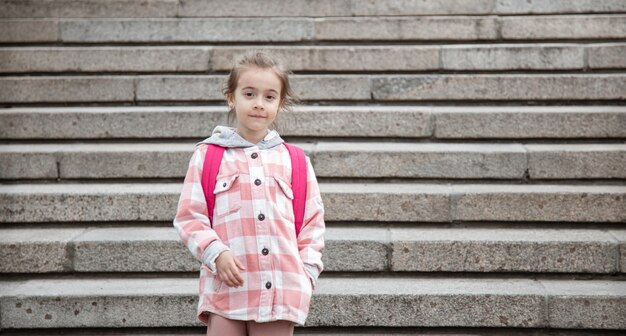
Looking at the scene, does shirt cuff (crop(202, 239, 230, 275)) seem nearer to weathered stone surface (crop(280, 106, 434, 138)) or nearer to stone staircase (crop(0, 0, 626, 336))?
stone staircase (crop(0, 0, 626, 336))

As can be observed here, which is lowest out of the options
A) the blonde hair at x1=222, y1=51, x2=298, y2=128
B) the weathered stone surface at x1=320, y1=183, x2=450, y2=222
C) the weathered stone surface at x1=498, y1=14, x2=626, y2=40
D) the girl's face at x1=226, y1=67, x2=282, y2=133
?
the weathered stone surface at x1=320, y1=183, x2=450, y2=222

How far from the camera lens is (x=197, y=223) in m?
2.20

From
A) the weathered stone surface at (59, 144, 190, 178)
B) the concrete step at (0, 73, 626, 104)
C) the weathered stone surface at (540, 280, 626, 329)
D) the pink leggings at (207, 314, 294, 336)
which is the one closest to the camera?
the pink leggings at (207, 314, 294, 336)

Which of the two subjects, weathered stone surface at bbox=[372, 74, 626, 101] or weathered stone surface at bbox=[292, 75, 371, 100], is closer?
weathered stone surface at bbox=[372, 74, 626, 101]

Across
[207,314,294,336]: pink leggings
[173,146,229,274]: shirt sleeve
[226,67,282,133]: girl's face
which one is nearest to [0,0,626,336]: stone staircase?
[207,314,294,336]: pink leggings

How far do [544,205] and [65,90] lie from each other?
3827mm

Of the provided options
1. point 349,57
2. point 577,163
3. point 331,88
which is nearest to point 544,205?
point 577,163

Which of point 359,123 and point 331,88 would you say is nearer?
point 359,123

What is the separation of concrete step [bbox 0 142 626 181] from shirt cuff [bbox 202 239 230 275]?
214cm

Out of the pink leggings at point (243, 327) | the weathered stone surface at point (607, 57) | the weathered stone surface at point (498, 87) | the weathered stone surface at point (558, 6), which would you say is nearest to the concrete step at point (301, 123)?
the weathered stone surface at point (498, 87)

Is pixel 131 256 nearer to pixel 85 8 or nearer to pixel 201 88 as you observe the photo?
pixel 201 88

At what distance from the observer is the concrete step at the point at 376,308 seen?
3.34 m

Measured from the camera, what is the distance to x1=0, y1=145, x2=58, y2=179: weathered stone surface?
425 cm

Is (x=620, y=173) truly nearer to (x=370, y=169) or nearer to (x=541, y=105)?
(x=541, y=105)
